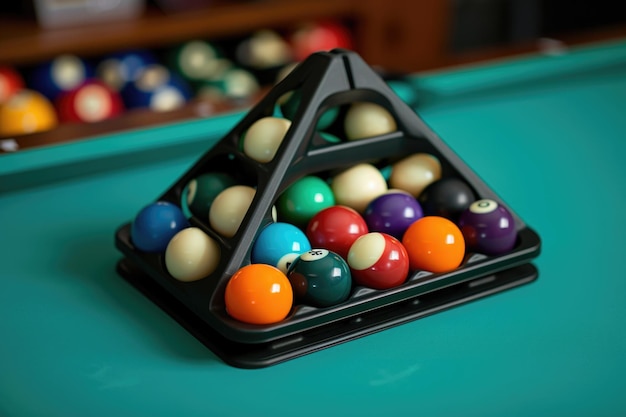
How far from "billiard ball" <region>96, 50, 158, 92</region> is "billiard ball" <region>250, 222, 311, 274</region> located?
164cm

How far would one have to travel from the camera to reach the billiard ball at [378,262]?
1.11 m

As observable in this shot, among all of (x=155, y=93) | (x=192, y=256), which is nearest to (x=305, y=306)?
(x=192, y=256)

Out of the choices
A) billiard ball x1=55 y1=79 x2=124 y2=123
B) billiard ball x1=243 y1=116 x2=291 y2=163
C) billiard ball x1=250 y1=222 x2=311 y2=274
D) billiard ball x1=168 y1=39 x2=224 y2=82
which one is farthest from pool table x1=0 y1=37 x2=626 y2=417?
billiard ball x1=168 y1=39 x2=224 y2=82

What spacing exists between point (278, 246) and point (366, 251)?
0.11 meters

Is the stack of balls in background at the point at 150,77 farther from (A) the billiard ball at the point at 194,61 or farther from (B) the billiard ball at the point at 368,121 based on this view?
(B) the billiard ball at the point at 368,121

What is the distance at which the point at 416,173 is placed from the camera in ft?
4.31

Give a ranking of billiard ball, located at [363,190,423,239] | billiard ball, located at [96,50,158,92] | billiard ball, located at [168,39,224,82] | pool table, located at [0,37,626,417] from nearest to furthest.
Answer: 1. pool table, located at [0,37,626,417]
2. billiard ball, located at [363,190,423,239]
3. billiard ball, located at [96,50,158,92]
4. billiard ball, located at [168,39,224,82]

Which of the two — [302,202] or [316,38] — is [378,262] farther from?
[316,38]

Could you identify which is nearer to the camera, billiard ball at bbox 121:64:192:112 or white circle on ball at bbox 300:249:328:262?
white circle on ball at bbox 300:249:328:262

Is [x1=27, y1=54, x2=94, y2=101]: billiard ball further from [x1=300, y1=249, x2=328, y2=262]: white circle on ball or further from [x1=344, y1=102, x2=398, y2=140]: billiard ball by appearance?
[x1=300, y1=249, x2=328, y2=262]: white circle on ball

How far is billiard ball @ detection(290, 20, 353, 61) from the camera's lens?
10.0 ft

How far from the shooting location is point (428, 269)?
117cm

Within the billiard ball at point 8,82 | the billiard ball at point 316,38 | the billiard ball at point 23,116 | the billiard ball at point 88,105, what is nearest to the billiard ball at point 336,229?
the billiard ball at point 23,116

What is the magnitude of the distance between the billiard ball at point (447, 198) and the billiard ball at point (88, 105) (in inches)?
46.5
